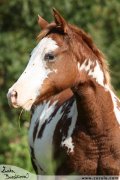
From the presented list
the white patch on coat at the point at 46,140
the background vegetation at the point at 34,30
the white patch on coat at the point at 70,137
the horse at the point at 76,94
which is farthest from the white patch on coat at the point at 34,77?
the background vegetation at the point at 34,30

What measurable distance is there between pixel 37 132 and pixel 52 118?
453mm

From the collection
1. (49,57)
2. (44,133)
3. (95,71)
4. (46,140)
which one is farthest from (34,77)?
(44,133)

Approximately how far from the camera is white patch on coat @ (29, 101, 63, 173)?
750 cm

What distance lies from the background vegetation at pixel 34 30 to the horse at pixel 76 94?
6.36 metres

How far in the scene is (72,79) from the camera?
270 inches

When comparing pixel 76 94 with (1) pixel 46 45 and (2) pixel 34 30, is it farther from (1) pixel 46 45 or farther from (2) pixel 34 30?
(2) pixel 34 30

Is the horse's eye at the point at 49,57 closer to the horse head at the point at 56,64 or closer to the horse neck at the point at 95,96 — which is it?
the horse head at the point at 56,64

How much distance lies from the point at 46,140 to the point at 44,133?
16 centimetres

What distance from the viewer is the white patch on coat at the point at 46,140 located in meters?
7.50

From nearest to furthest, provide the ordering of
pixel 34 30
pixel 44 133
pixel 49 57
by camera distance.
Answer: pixel 49 57
pixel 44 133
pixel 34 30

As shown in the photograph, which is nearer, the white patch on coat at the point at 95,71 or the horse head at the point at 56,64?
the horse head at the point at 56,64

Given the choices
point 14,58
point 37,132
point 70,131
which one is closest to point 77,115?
point 70,131

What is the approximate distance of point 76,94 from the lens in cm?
694

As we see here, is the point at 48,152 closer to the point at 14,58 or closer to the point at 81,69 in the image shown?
the point at 81,69
